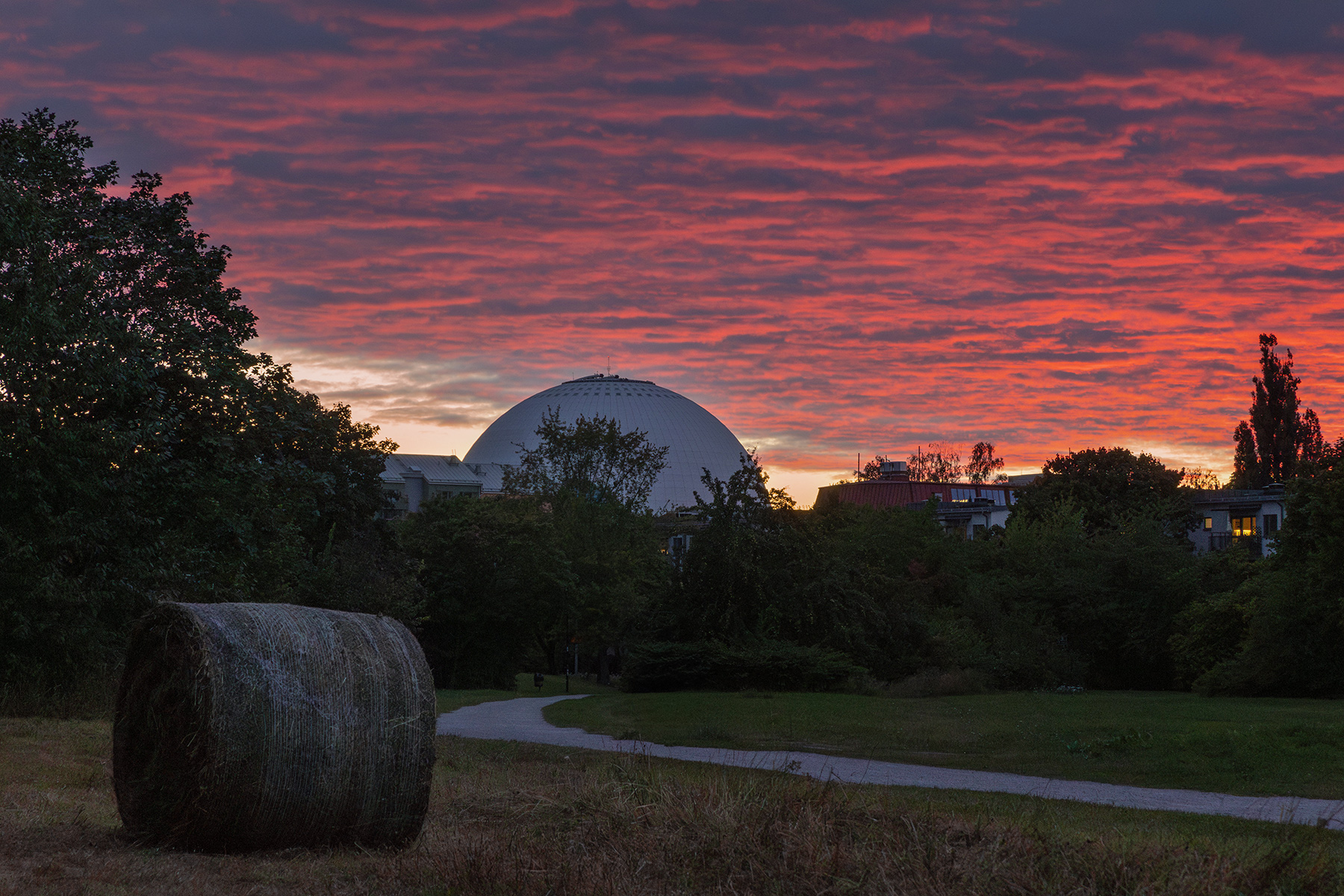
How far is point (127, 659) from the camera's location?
10.4 m

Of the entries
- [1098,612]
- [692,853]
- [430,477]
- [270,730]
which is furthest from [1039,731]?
[430,477]

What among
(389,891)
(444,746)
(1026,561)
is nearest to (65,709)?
(444,746)

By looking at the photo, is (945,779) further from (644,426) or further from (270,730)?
(644,426)

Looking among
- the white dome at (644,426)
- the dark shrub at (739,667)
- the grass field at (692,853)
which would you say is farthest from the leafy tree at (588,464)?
the grass field at (692,853)

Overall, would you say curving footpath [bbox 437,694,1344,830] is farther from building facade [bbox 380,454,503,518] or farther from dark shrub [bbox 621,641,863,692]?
building facade [bbox 380,454,503,518]

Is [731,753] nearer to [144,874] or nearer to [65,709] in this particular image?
[65,709]

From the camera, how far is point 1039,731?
23141 millimetres

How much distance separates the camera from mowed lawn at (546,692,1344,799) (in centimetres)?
1798

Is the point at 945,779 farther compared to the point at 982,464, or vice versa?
the point at 982,464

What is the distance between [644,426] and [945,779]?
11462cm

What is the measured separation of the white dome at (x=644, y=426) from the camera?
128 m

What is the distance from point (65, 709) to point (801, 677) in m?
18.6

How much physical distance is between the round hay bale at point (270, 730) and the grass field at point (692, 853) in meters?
0.26

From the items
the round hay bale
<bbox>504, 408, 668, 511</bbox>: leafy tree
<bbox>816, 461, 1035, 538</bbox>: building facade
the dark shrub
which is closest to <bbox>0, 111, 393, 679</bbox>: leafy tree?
the dark shrub
